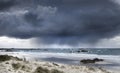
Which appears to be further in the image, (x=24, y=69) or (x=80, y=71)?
(x=80, y=71)

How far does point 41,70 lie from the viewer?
21.9m

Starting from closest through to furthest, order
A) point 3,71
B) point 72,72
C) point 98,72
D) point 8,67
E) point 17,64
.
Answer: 1. point 3,71
2. point 8,67
3. point 17,64
4. point 72,72
5. point 98,72

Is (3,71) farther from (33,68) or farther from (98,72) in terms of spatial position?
(98,72)

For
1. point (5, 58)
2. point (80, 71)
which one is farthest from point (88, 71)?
point (5, 58)

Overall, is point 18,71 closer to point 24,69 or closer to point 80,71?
point 24,69

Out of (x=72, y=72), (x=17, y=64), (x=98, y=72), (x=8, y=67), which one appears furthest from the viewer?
Result: (x=98, y=72)

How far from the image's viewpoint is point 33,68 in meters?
22.5

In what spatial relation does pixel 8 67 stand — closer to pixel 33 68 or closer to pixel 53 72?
pixel 33 68

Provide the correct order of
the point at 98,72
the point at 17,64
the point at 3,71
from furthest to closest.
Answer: the point at 98,72 → the point at 17,64 → the point at 3,71

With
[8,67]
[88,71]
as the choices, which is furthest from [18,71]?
[88,71]

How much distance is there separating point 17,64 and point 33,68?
1380 mm

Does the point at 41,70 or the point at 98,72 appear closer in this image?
the point at 41,70

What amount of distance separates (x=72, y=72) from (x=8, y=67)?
265 inches

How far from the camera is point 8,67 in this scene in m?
21.0
